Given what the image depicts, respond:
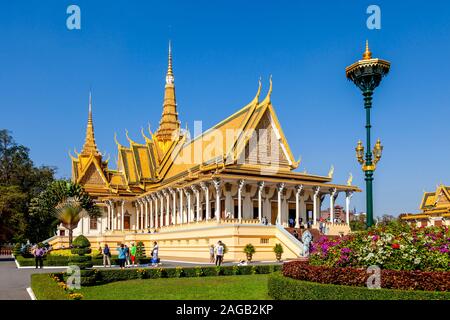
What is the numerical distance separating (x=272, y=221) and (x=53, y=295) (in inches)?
1208

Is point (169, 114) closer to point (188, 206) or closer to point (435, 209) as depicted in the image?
point (188, 206)

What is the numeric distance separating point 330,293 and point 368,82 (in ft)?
31.9

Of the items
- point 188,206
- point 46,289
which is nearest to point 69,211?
point 188,206

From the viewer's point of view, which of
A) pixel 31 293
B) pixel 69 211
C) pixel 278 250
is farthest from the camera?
pixel 69 211

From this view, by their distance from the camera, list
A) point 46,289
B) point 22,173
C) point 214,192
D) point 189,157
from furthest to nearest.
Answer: point 22,173, point 189,157, point 214,192, point 46,289

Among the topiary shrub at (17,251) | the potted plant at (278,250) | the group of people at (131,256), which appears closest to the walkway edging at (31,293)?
the group of people at (131,256)

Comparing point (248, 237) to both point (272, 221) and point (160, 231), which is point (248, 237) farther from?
point (160, 231)

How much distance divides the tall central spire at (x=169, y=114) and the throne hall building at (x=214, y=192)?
0.26 metres

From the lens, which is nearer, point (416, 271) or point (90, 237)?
point (416, 271)

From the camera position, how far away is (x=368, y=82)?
19.0 m

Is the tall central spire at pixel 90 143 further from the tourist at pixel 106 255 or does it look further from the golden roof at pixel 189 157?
the tourist at pixel 106 255

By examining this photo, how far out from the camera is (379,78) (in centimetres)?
1895

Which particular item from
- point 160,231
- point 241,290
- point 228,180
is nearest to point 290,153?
point 228,180
